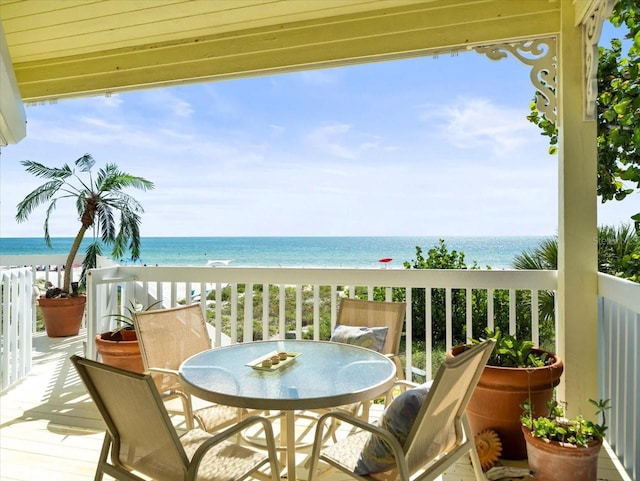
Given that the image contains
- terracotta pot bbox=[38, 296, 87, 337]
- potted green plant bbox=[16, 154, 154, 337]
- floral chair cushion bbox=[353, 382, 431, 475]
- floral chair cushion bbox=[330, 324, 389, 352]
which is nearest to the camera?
floral chair cushion bbox=[353, 382, 431, 475]

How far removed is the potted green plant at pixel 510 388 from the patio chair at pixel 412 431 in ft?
2.80

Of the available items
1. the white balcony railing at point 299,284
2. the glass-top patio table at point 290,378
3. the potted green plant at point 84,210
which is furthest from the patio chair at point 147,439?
the potted green plant at point 84,210

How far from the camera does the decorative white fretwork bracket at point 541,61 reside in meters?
2.96

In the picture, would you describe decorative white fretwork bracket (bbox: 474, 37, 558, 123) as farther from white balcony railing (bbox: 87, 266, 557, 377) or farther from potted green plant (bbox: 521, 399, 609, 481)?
potted green plant (bbox: 521, 399, 609, 481)

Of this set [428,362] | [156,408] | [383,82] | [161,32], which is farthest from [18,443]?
[383,82]

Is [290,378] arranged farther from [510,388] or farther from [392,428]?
[510,388]

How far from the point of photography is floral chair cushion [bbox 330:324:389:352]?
2.75m

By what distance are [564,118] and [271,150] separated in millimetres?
24654

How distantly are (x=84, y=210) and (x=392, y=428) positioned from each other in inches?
240

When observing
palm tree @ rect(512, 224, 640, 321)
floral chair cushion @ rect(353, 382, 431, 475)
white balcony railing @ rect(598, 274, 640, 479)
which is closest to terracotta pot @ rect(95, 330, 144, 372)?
floral chair cushion @ rect(353, 382, 431, 475)

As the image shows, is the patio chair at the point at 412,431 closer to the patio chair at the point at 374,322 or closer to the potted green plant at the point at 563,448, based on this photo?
the potted green plant at the point at 563,448

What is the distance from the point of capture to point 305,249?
2809 centimetres

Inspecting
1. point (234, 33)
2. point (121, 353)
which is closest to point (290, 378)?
point (121, 353)

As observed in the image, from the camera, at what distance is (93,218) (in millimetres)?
6410
